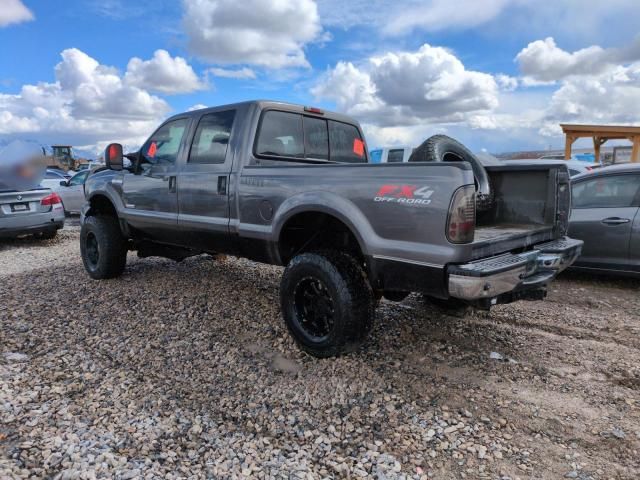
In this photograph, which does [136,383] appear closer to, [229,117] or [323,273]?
[323,273]

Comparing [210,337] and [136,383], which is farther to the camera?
[210,337]

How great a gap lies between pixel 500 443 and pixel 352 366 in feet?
3.78

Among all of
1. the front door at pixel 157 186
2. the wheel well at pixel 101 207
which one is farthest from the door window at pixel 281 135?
the wheel well at pixel 101 207

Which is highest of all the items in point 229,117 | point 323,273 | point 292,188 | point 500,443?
point 229,117

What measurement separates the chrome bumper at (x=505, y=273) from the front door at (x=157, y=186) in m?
2.99

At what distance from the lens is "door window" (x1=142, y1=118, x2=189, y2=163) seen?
471cm

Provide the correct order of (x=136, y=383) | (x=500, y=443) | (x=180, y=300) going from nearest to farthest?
(x=500, y=443), (x=136, y=383), (x=180, y=300)

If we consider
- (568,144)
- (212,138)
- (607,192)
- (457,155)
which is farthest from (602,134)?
(212,138)

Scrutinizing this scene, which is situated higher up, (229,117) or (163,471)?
(229,117)

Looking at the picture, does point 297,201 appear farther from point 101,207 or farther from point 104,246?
point 101,207

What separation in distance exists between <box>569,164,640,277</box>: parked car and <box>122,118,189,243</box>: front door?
179 inches

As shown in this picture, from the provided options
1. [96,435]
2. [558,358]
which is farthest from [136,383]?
[558,358]

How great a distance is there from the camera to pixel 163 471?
2.27 meters

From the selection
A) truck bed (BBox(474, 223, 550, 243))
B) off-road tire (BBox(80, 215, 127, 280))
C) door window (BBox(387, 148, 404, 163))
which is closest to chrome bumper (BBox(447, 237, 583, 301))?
→ truck bed (BBox(474, 223, 550, 243))
